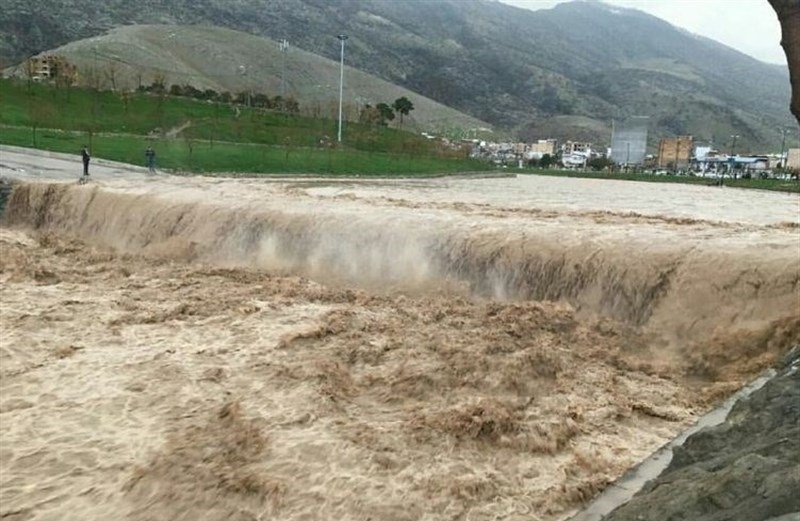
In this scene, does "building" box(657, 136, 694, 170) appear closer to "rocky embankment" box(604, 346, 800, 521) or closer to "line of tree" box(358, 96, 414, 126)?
"line of tree" box(358, 96, 414, 126)

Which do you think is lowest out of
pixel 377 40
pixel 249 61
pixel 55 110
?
pixel 55 110

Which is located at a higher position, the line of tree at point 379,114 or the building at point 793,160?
the line of tree at point 379,114

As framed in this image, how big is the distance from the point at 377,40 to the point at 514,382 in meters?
171

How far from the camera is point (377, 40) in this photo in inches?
6781

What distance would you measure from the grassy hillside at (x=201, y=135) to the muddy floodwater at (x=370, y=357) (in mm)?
18661

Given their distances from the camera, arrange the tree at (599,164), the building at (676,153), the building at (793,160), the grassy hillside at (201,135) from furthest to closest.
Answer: the building at (676,153) < the tree at (599,164) < the building at (793,160) < the grassy hillside at (201,135)

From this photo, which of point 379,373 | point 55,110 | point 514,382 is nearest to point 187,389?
point 379,373

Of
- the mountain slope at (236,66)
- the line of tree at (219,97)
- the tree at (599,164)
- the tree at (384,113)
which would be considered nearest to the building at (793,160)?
the tree at (599,164)

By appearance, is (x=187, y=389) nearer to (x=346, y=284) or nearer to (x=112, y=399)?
(x=112, y=399)

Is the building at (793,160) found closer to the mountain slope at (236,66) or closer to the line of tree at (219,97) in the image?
the mountain slope at (236,66)

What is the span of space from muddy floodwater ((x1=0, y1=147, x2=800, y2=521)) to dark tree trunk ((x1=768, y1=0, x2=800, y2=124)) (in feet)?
12.6

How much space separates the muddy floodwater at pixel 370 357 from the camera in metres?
6.32

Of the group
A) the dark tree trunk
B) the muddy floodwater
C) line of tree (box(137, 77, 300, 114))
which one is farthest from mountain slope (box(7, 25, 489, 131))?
the dark tree trunk

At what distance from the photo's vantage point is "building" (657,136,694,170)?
3381 inches
